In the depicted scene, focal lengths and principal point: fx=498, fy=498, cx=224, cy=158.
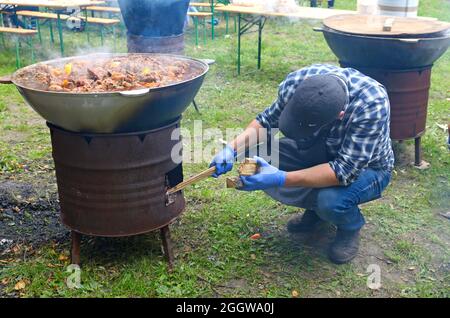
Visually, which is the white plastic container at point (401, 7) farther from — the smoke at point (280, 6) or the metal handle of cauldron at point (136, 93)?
the metal handle of cauldron at point (136, 93)

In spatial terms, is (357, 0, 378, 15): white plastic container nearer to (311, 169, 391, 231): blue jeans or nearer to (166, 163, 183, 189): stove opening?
(311, 169, 391, 231): blue jeans

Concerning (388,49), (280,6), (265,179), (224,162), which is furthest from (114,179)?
(280,6)

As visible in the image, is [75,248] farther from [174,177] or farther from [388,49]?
[388,49]

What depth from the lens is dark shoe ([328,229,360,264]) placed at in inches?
144

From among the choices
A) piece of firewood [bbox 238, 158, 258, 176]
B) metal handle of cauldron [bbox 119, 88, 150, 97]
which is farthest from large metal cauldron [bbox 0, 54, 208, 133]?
piece of firewood [bbox 238, 158, 258, 176]

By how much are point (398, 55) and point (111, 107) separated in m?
2.86

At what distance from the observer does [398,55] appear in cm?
455

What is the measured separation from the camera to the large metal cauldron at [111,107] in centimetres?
285

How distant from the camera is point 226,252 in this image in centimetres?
379

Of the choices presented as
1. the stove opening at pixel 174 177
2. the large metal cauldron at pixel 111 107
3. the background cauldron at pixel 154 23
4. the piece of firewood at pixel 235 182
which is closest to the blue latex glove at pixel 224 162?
the piece of firewood at pixel 235 182

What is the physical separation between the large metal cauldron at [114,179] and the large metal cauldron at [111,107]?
0.26 ft
